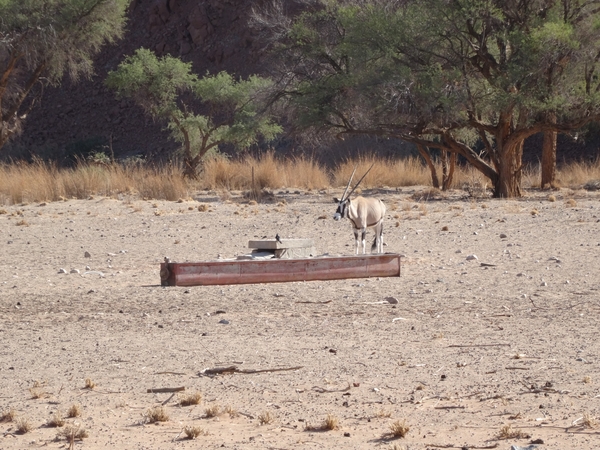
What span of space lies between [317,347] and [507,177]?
15604 mm

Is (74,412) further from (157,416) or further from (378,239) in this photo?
(378,239)

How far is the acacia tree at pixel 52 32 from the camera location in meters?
26.9

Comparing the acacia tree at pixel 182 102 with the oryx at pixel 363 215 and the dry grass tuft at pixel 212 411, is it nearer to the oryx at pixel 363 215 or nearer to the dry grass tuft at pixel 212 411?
the oryx at pixel 363 215

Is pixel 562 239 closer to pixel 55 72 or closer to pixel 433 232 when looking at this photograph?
pixel 433 232

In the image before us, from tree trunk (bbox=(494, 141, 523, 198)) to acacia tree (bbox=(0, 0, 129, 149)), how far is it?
1223cm

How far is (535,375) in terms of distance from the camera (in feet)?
22.4

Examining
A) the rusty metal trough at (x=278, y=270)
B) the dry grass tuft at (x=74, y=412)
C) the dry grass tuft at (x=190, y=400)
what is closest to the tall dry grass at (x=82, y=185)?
the rusty metal trough at (x=278, y=270)

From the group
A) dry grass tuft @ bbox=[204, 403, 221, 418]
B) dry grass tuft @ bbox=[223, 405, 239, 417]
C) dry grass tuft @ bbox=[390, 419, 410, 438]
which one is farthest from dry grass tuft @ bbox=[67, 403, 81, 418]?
dry grass tuft @ bbox=[390, 419, 410, 438]

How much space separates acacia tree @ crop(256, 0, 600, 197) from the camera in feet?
69.4

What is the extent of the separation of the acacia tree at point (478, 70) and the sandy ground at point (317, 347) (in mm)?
6912

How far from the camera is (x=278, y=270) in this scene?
11.1m

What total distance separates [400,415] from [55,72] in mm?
25553

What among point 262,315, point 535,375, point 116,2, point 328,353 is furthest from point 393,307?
point 116,2

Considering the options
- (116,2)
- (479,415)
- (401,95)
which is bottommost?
(479,415)
